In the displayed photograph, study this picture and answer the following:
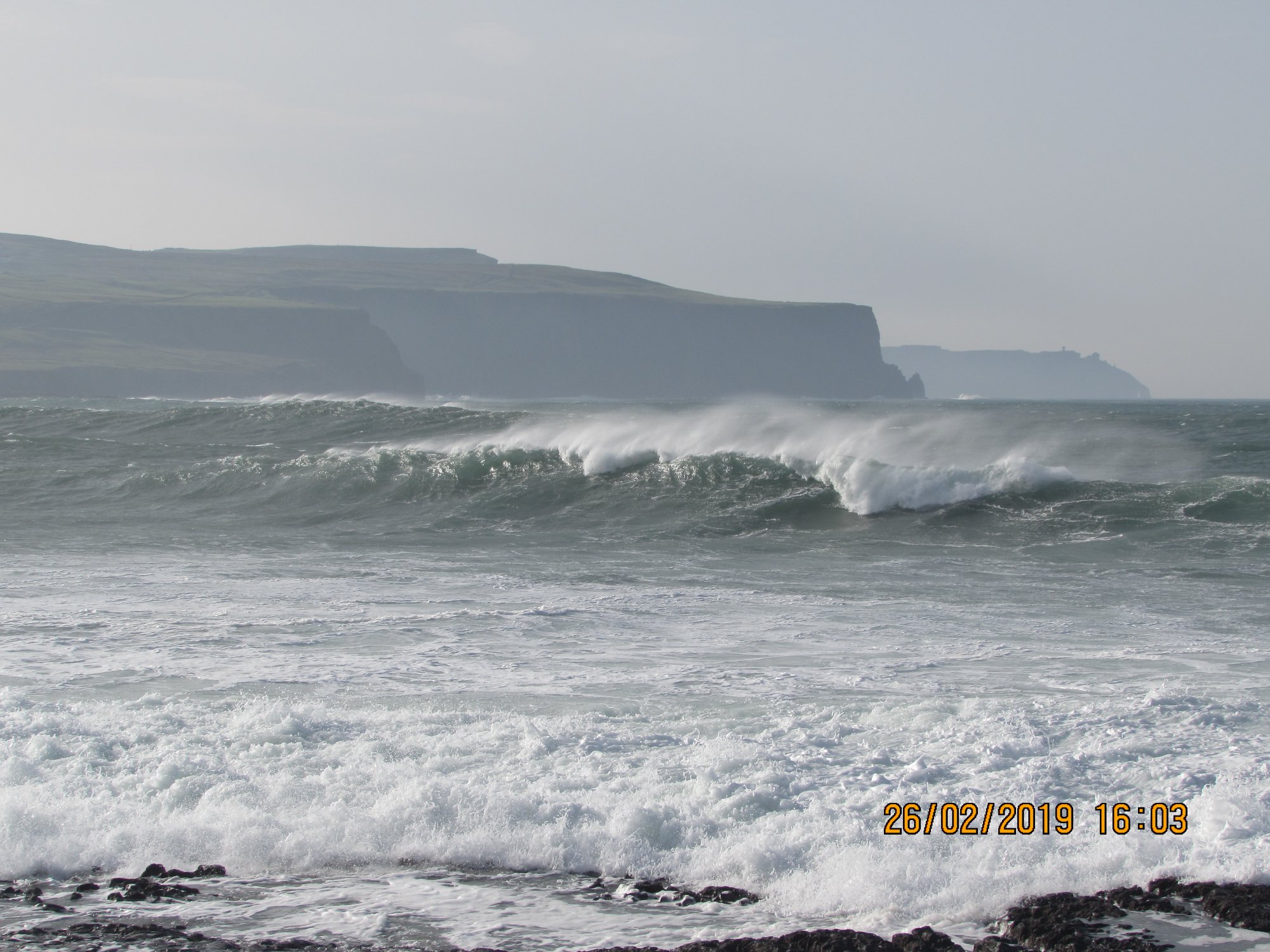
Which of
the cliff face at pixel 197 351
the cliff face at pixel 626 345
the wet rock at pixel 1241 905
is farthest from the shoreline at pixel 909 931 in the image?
the cliff face at pixel 626 345

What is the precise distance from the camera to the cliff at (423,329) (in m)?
112

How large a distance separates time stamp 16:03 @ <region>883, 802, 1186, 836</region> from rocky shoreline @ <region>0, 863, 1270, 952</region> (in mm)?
412

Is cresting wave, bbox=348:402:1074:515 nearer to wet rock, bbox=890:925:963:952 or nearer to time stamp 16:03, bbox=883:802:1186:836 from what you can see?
time stamp 16:03, bbox=883:802:1186:836

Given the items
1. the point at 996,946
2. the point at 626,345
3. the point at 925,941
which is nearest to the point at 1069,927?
the point at 996,946

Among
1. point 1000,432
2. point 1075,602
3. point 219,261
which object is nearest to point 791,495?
point 1075,602

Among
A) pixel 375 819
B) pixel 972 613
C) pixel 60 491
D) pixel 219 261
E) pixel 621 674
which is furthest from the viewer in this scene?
pixel 219 261

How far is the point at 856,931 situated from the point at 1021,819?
117cm

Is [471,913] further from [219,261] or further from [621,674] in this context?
[219,261]

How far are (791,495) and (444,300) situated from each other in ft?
435

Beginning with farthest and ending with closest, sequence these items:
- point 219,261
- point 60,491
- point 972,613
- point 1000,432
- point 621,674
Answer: point 219,261 → point 1000,432 → point 60,491 → point 972,613 → point 621,674

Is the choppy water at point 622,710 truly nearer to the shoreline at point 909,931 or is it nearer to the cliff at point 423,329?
the shoreline at point 909,931

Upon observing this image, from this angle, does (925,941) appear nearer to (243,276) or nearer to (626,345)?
(626,345)

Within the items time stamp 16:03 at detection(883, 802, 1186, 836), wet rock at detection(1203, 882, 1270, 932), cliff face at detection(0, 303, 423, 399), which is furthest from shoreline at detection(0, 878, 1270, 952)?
cliff face at detection(0, 303, 423, 399)

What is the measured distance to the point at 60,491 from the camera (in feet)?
63.3
